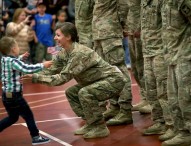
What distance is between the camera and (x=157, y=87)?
5609mm

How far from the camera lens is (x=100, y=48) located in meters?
6.65

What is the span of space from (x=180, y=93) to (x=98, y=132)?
122 centimetres

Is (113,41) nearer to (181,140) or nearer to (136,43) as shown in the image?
(136,43)

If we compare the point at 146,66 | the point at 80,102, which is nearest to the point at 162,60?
the point at 146,66

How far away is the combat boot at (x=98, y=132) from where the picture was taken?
591 centimetres

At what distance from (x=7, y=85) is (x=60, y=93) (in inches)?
133

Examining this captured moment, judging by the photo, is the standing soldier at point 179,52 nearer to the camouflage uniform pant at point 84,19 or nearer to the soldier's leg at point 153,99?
the soldier's leg at point 153,99

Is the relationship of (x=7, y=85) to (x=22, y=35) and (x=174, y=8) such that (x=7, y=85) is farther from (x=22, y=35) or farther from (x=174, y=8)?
(x=22, y=35)

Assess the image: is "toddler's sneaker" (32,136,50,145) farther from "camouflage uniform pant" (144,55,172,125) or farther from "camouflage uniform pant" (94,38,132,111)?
"camouflage uniform pant" (144,55,172,125)

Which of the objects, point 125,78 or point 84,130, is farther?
point 125,78

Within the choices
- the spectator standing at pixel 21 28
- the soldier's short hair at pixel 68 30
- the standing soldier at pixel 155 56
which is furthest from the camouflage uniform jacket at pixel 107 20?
the spectator standing at pixel 21 28

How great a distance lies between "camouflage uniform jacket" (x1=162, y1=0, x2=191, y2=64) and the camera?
502 cm

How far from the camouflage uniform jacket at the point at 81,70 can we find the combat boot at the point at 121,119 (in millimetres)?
629

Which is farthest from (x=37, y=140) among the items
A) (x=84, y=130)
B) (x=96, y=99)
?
(x=96, y=99)
